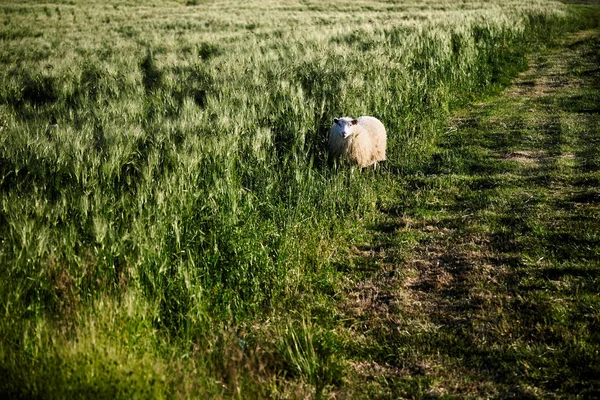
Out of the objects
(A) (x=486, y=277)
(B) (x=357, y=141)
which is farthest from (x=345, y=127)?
(A) (x=486, y=277)

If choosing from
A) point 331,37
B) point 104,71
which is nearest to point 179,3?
point 331,37

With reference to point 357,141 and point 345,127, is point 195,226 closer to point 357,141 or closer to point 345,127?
point 345,127

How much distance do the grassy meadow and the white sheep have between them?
0.84 ft

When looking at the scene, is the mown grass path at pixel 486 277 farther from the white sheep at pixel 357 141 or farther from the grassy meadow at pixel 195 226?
the white sheep at pixel 357 141

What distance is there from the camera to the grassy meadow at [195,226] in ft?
9.04

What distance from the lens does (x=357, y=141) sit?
6.19 metres

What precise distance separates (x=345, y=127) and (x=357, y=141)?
0.29 m

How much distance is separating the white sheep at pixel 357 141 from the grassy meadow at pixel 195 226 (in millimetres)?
256

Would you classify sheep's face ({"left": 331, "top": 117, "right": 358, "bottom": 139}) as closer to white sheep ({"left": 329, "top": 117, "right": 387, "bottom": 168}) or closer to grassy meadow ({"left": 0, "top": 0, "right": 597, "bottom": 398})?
white sheep ({"left": 329, "top": 117, "right": 387, "bottom": 168})

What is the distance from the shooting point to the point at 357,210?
5.48 meters

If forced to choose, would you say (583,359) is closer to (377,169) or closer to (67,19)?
(377,169)

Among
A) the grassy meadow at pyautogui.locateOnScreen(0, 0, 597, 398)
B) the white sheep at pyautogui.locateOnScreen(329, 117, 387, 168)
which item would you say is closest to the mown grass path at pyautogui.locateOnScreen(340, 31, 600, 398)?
the grassy meadow at pyautogui.locateOnScreen(0, 0, 597, 398)

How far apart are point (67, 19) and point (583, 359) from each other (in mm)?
32017

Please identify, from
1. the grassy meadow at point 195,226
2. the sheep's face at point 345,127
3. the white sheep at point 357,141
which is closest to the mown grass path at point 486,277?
the grassy meadow at point 195,226
